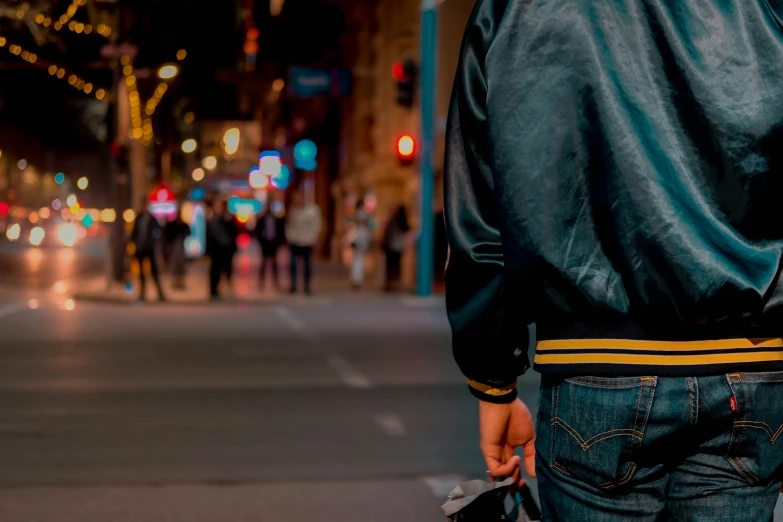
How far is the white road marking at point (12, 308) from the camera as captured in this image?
18.1 metres

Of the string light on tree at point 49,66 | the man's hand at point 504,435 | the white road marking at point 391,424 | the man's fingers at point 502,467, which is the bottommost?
the white road marking at point 391,424

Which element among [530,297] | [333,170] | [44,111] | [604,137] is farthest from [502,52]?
[44,111]

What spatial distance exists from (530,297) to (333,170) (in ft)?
136

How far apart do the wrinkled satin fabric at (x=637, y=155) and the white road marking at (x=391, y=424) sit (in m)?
6.05

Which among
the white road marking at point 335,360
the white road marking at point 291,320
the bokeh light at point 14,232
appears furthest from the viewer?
the bokeh light at point 14,232

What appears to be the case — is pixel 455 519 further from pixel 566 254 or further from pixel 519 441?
pixel 566 254

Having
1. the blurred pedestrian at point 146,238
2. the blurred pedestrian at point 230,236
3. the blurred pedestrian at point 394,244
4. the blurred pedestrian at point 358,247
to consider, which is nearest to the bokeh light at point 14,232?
the blurred pedestrian at point 230,236

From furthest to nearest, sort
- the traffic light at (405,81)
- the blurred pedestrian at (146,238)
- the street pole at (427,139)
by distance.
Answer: the street pole at (427,139), the traffic light at (405,81), the blurred pedestrian at (146,238)

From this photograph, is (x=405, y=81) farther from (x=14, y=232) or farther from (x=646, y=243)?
(x=14, y=232)

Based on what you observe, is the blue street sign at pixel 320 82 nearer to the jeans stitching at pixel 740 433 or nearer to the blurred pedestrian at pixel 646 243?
the blurred pedestrian at pixel 646 243

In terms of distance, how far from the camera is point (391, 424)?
28.2ft

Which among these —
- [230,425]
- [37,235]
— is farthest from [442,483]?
[37,235]

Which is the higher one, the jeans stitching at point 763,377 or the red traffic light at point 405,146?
the red traffic light at point 405,146

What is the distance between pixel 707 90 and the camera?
86.4 inches
